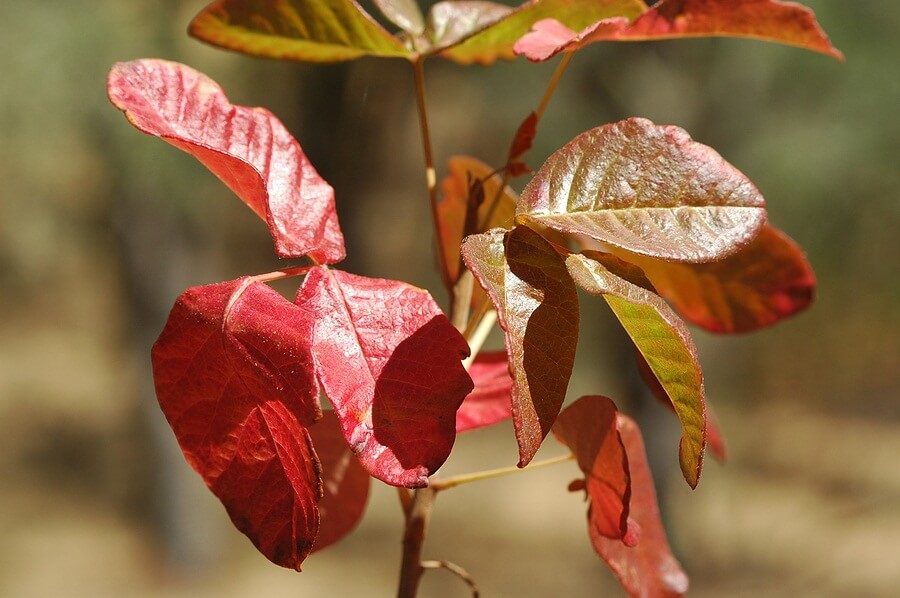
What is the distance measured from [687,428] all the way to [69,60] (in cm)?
325

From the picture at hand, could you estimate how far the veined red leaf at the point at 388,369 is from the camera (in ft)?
0.86

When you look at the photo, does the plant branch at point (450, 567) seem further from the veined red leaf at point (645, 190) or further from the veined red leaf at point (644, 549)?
the veined red leaf at point (645, 190)

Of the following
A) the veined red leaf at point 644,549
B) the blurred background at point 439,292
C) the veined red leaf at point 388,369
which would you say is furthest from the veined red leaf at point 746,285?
the blurred background at point 439,292

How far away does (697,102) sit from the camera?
2.75 meters

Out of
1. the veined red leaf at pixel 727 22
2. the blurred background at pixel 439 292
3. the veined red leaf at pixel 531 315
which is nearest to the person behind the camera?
the veined red leaf at pixel 531 315

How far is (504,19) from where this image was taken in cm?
37

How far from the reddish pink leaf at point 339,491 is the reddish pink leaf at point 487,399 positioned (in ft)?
0.18

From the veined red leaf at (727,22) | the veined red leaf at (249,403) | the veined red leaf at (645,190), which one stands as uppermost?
the veined red leaf at (727,22)

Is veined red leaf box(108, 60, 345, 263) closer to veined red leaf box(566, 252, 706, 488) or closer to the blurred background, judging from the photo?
veined red leaf box(566, 252, 706, 488)

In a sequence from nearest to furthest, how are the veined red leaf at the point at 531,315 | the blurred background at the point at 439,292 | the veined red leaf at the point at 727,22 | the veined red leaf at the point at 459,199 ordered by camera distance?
1. the veined red leaf at the point at 531,315
2. the veined red leaf at the point at 727,22
3. the veined red leaf at the point at 459,199
4. the blurred background at the point at 439,292

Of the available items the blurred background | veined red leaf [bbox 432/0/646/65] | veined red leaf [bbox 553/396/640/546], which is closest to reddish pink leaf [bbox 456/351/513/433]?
veined red leaf [bbox 553/396/640/546]

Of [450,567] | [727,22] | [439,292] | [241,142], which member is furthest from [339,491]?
[439,292]

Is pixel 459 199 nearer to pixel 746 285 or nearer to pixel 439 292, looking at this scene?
pixel 746 285

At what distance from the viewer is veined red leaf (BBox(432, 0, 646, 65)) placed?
0.38 meters
